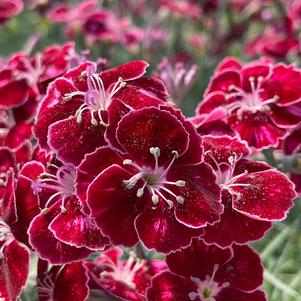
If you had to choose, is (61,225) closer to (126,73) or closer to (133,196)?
(133,196)

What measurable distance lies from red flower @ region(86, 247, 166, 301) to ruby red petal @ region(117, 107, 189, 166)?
0.20 metres

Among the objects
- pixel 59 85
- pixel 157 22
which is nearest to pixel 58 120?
pixel 59 85

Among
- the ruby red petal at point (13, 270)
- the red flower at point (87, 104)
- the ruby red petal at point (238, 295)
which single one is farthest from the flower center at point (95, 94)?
the ruby red petal at point (238, 295)

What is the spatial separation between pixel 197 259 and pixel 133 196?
0.14m

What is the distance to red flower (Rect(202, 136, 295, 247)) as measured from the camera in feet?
2.76

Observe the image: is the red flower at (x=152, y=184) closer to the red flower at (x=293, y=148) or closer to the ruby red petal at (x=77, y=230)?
the ruby red petal at (x=77, y=230)

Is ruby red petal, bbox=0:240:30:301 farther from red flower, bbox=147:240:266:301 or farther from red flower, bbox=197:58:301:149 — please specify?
red flower, bbox=197:58:301:149

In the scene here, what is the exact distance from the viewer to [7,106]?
112 cm

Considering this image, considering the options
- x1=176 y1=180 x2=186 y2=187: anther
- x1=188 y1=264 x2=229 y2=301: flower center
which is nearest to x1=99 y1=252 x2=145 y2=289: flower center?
x1=188 y1=264 x2=229 y2=301: flower center

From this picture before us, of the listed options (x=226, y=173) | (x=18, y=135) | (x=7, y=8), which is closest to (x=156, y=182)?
(x=226, y=173)

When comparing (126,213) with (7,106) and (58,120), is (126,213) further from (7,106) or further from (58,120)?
(7,106)

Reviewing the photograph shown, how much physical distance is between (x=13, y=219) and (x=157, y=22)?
1.98 meters

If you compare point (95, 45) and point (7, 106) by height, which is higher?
point (7, 106)

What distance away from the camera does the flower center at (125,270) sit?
0.97 meters
